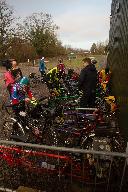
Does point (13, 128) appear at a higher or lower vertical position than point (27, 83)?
lower

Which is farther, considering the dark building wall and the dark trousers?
the dark trousers

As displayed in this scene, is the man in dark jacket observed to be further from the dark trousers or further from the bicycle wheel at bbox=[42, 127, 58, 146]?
the bicycle wheel at bbox=[42, 127, 58, 146]

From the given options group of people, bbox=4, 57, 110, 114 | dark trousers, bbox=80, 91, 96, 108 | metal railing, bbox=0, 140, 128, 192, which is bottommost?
metal railing, bbox=0, 140, 128, 192

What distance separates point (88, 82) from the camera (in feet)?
31.3

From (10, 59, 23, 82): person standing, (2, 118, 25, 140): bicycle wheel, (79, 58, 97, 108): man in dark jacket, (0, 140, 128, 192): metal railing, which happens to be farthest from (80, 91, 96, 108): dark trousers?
(0, 140, 128, 192): metal railing

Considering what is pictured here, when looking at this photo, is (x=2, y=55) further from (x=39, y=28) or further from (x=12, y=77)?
(x=12, y=77)

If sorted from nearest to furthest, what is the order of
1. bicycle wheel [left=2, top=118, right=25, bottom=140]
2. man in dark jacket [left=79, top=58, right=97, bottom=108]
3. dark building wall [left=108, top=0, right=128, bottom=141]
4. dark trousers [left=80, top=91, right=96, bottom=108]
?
bicycle wheel [left=2, top=118, right=25, bottom=140]
dark building wall [left=108, top=0, right=128, bottom=141]
man in dark jacket [left=79, top=58, right=97, bottom=108]
dark trousers [left=80, top=91, right=96, bottom=108]

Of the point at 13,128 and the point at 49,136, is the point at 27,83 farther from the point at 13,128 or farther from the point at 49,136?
the point at 49,136

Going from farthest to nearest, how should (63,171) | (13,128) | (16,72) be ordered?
(16,72), (13,128), (63,171)

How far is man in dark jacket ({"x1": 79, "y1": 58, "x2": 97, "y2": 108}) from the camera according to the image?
9266 mm

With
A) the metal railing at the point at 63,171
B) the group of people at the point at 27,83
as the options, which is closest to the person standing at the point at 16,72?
the group of people at the point at 27,83

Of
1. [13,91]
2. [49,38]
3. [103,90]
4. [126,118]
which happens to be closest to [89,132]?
[126,118]

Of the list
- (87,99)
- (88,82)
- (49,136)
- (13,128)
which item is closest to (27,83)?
(13,128)

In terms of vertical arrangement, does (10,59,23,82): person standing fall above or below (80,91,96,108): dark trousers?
above
